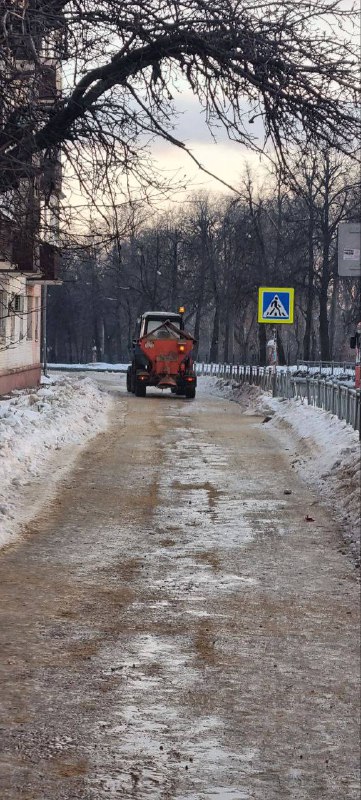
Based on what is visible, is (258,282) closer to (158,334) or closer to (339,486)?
(158,334)

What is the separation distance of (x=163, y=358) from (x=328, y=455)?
76.0ft

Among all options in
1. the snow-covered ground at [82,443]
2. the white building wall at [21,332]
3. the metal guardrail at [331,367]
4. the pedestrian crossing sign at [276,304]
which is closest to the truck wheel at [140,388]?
the white building wall at [21,332]

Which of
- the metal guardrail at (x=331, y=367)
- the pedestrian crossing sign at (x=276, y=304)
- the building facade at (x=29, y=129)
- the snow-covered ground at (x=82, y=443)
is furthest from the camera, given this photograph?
the metal guardrail at (x=331, y=367)

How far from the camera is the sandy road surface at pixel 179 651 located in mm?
6012

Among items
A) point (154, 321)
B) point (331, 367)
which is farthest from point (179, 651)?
point (331, 367)

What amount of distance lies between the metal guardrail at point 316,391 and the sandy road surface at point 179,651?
643 cm

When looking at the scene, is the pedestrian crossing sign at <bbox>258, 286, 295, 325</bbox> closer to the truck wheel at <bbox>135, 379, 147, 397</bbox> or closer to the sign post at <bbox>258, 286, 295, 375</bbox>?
the sign post at <bbox>258, 286, 295, 375</bbox>

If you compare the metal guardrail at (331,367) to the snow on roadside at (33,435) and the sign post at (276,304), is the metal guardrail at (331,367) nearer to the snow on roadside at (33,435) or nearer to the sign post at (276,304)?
the sign post at (276,304)

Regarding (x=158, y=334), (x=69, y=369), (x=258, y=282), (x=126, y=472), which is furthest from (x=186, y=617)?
(x=69, y=369)

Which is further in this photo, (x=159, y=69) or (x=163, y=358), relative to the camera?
(x=163, y=358)

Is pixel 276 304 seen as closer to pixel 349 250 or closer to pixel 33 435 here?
pixel 33 435

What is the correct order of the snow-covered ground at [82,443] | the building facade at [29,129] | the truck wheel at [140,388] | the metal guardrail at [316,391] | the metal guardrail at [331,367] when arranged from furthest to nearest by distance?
the metal guardrail at [331,367] < the truck wheel at [140,388] < the metal guardrail at [316,391] < the snow-covered ground at [82,443] < the building facade at [29,129]

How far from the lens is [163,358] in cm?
4175

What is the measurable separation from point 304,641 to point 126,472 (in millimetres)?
9749
